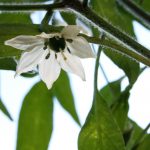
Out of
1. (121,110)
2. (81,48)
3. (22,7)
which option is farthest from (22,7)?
(121,110)

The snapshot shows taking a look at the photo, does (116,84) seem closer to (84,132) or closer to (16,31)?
(84,132)

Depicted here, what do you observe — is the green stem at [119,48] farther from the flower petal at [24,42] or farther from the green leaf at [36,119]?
the green leaf at [36,119]

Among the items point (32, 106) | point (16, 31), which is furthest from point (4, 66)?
point (32, 106)

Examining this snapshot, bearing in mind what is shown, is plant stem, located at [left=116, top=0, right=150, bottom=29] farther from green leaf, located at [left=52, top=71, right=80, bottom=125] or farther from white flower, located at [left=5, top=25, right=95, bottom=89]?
green leaf, located at [left=52, top=71, right=80, bottom=125]

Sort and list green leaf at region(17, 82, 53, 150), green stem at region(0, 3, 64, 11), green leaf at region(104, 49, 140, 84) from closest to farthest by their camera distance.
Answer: green stem at region(0, 3, 64, 11) < green leaf at region(104, 49, 140, 84) < green leaf at region(17, 82, 53, 150)

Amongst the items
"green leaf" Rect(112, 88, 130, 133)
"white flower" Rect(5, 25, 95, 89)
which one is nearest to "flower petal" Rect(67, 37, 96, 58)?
"white flower" Rect(5, 25, 95, 89)

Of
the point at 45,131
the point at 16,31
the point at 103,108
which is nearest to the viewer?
the point at 16,31
